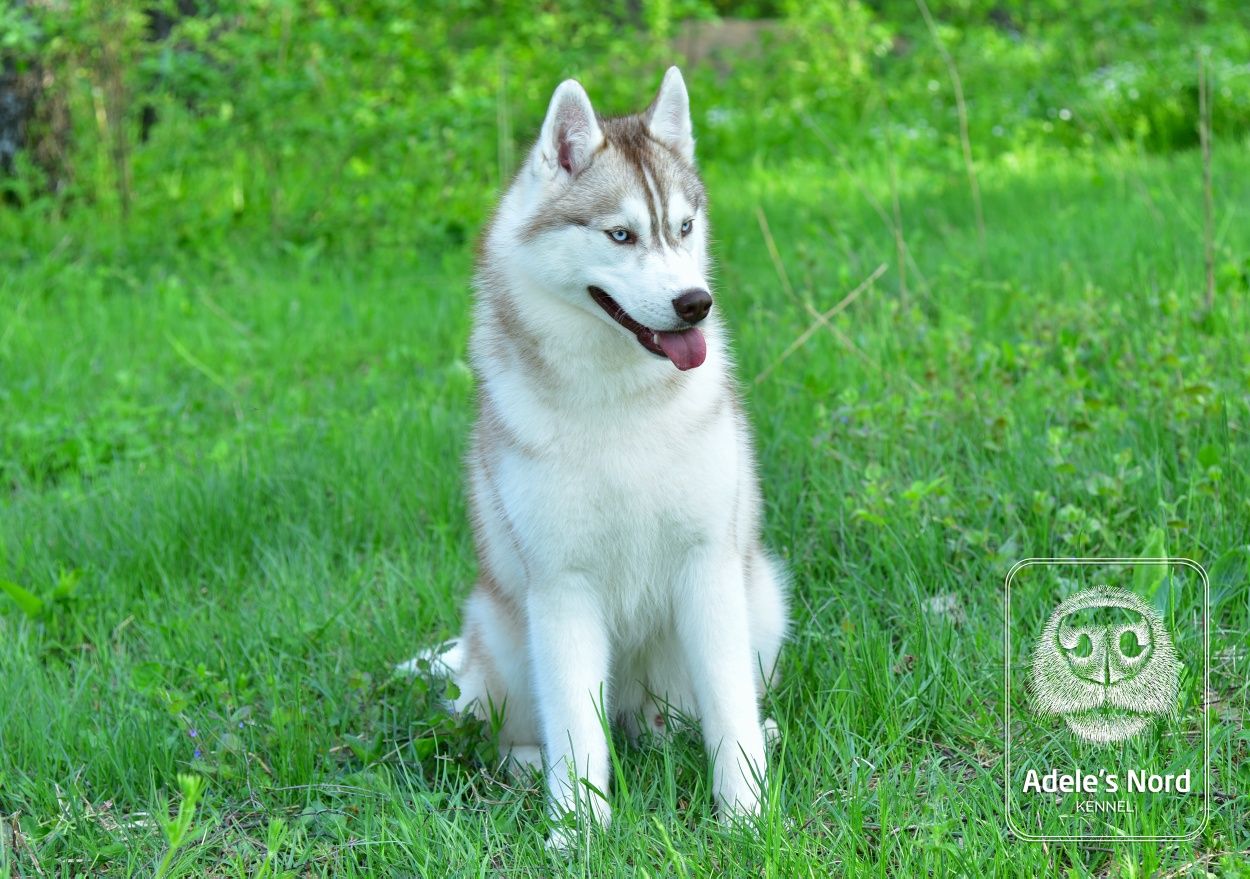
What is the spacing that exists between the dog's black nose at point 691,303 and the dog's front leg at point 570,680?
620 millimetres

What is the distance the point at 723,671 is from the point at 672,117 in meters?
1.33

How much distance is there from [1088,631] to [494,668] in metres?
1.42

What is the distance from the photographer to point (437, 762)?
9.71 feet

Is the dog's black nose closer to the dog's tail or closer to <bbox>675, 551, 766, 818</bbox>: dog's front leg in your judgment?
<bbox>675, 551, 766, 818</bbox>: dog's front leg

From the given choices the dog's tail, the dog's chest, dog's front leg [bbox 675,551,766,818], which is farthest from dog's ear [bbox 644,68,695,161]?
the dog's tail

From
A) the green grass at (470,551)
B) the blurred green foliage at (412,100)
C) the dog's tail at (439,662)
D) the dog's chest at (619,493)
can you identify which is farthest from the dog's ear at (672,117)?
the blurred green foliage at (412,100)

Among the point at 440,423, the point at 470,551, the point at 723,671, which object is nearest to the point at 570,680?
the point at 723,671

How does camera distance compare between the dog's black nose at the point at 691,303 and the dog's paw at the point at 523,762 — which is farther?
the dog's paw at the point at 523,762

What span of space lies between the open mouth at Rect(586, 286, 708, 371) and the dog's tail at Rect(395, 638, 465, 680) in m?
1.06

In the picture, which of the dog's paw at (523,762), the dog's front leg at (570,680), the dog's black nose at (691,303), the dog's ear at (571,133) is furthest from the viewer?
the dog's paw at (523,762)

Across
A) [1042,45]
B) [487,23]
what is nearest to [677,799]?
[487,23]

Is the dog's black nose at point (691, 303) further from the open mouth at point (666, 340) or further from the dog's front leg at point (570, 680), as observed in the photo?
the dog's front leg at point (570, 680)

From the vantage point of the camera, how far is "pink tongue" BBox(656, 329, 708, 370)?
2623 mm

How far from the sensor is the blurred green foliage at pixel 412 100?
7.24m
